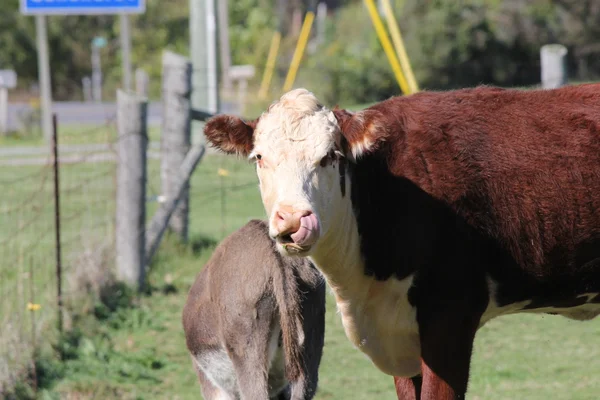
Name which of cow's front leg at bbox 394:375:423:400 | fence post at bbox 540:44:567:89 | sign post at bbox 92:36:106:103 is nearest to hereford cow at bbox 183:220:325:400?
cow's front leg at bbox 394:375:423:400

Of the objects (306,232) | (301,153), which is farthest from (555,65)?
(306,232)

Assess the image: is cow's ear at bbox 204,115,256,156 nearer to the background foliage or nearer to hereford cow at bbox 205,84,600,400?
hereford cow at bbox 205,84,600,400

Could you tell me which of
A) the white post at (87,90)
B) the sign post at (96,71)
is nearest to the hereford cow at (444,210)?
the sign post at (96,71)

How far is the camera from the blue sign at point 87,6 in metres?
19.1

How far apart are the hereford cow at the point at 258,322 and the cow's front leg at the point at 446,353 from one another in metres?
0.65

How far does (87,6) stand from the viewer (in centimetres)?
2011

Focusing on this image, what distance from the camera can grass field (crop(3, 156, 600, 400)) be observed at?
24.3 ft

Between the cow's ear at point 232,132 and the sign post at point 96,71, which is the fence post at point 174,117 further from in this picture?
the sign post at point 96,71

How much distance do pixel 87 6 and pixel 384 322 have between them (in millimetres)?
16178

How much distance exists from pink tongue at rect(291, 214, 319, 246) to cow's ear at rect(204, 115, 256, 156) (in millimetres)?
689

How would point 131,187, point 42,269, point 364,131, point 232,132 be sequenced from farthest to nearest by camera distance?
point 42,269 → point 131,187 → point 232,132 → point 364,131

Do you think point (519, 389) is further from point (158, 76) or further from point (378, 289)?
point (158, 76)

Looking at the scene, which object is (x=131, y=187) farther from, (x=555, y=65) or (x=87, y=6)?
(x=87, y=6)

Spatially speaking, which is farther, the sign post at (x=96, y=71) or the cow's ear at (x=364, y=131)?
the sign post at (x=96, y=71)
